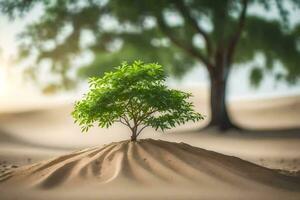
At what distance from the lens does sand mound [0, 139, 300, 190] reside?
8617 millimetres

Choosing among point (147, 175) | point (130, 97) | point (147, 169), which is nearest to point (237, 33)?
point (130, 97)

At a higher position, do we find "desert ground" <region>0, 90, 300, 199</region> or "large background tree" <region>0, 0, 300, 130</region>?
"large background tree" <region>0, 0, 300, 130</region>

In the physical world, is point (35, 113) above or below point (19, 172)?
above

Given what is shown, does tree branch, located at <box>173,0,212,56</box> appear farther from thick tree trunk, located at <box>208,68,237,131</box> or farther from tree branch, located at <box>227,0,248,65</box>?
thick tree trunk, located at <box>208,68,237,131</box>

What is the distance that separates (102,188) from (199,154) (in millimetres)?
2329

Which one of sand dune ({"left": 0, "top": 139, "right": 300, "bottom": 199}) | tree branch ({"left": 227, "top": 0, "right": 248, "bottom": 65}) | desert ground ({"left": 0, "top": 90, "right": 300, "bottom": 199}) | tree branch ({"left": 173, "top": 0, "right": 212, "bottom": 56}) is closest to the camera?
desert ground ({"left": 0, "top": 90, "right": 300, "bottom": 199})

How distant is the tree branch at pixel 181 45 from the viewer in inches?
892

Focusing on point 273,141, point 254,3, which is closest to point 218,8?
point 254,3

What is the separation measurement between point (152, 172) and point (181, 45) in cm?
1454

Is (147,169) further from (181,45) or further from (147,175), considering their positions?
(181,45)

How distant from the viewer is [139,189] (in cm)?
816

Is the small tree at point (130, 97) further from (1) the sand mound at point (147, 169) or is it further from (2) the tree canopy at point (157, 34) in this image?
(2) the tree canopy at point (157, 34)

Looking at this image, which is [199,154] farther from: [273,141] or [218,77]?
[218,77]

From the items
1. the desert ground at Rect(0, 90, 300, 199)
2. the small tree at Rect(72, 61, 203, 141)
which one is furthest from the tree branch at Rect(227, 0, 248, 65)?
the small tree at Rect(72, 61, 203, 141)
